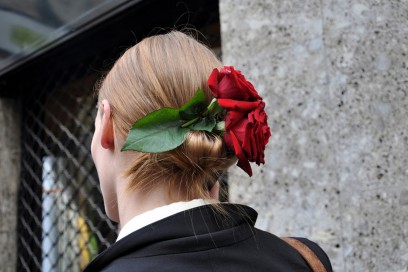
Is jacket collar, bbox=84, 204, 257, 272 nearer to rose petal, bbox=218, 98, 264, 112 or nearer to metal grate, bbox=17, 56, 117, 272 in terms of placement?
rose petal, bbox=218, 98, 264, 112

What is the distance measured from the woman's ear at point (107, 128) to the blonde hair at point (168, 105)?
0.01 m

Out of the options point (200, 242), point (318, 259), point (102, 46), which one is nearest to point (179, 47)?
point (200, 242)

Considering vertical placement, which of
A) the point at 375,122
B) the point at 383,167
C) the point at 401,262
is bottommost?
the point at 401,262

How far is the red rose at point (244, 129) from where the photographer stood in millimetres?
1380

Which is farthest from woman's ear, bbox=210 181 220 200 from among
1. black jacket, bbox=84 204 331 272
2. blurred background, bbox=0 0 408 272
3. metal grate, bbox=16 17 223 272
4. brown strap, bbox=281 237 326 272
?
metal grate, bbox=16 17 223 272

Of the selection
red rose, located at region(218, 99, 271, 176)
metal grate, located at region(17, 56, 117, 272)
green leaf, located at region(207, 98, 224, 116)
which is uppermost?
green leaf, located at region(207, 98, 224, 116)

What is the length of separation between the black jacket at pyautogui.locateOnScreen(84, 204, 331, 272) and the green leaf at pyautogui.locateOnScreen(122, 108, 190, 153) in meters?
0.16

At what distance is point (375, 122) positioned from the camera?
7.65 feet

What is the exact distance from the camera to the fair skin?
138cm

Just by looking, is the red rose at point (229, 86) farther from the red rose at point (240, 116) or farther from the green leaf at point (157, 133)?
the green leaf at point (157, 133)

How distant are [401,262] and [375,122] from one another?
1.76 ft

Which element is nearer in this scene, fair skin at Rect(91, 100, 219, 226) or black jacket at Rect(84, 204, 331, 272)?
black jacket at Rect(84, 204, 331, 272)

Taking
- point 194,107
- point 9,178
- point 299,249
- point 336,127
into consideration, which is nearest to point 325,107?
point 336,127

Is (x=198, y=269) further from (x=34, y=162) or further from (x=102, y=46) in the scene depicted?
(x=34, y=162)
